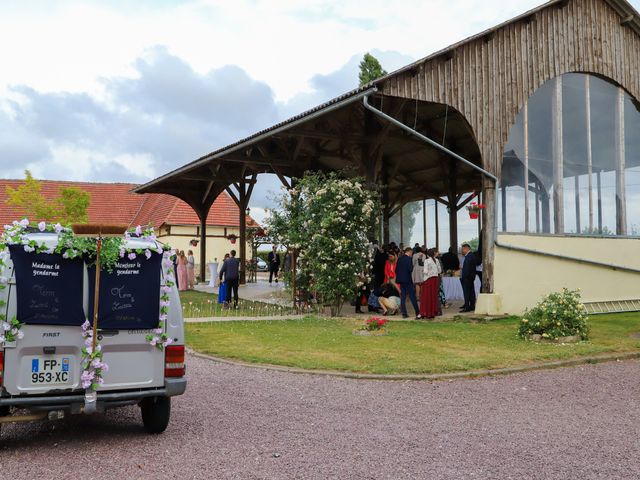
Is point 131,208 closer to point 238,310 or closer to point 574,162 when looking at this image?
point 238,310

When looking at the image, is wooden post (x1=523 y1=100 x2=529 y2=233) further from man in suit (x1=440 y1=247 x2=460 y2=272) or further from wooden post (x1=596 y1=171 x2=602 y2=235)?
man in suit (x1=440 y1=247 x2=460 y2=272)

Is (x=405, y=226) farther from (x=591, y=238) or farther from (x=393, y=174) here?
(x=591, y=238)

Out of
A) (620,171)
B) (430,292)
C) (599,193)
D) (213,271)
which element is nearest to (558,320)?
(430,292)

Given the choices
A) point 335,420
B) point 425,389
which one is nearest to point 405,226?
point 425,389

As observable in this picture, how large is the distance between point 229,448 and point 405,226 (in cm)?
2118

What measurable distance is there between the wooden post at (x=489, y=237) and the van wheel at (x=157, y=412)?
34.9 feet

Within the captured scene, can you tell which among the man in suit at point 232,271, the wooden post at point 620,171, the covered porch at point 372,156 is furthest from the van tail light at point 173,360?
the wooden post at point 620,171

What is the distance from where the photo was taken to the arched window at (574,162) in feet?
49.9

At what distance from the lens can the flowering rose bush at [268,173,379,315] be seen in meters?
14.5

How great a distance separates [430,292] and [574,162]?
5627mm

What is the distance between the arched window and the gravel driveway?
827 centimetres

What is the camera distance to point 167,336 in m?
5.16

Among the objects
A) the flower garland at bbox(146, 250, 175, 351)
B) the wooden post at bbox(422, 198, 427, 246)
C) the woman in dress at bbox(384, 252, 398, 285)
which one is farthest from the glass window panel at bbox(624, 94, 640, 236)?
the flower garland at bbox(146, 250, 175, 351)

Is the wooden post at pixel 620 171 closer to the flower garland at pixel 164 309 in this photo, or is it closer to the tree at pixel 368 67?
the flower garland at pixel 164 309
